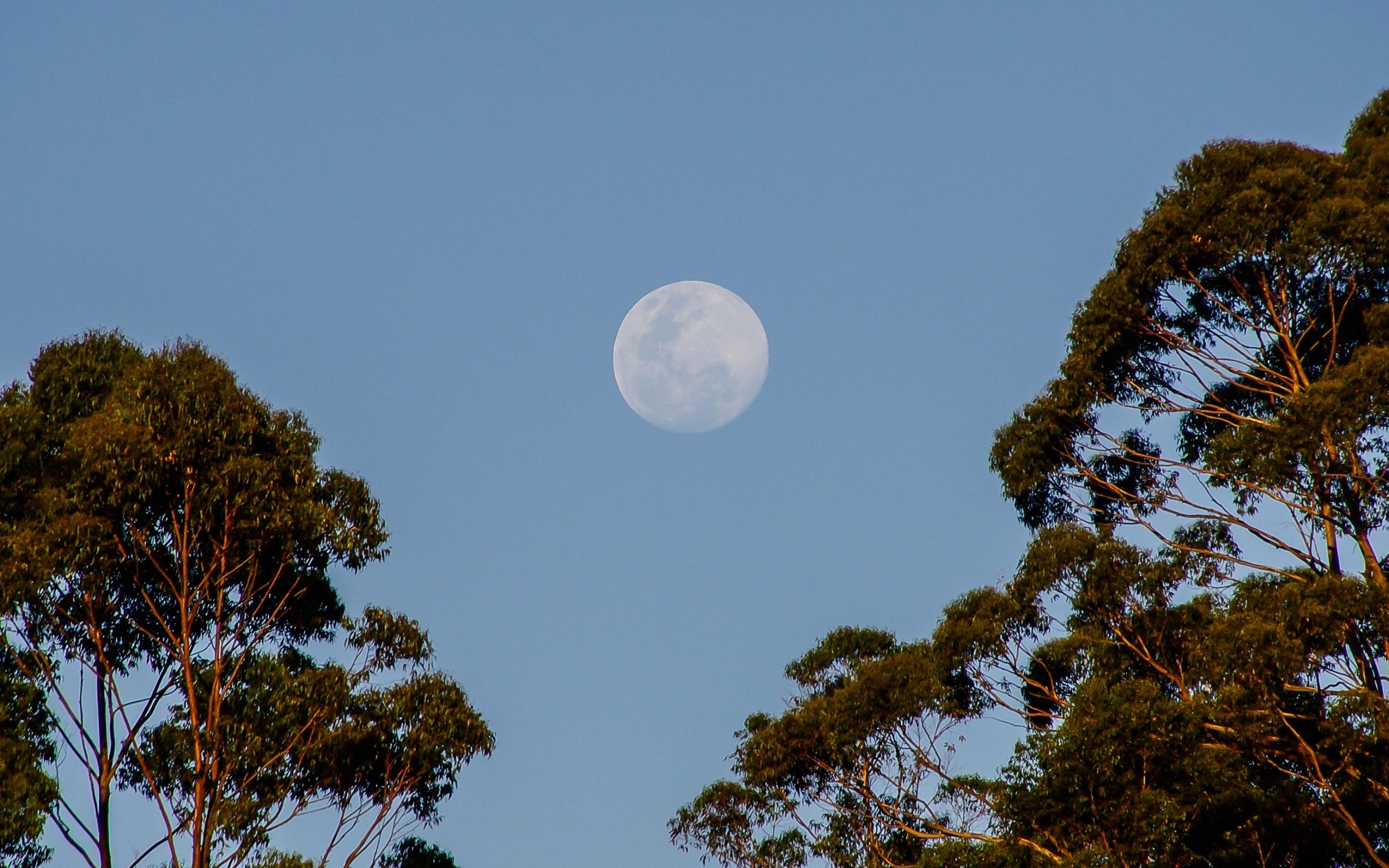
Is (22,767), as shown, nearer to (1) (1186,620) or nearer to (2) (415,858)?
(2) (415,858)

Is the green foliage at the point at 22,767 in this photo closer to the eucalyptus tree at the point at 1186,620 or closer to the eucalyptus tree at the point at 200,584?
the eucalyptus tree at the point at 200,584

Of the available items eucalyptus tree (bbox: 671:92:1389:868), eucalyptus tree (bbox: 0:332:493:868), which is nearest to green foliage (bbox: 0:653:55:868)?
eucalyptus tree (bbox: 0:332:493:868)

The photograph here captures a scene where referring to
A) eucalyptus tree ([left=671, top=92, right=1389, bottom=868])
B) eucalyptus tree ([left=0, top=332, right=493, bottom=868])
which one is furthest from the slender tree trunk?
eucalyptus tree ([left=671, top=92, right=1389, bottom=868])

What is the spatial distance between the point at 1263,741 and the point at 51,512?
16.0 m

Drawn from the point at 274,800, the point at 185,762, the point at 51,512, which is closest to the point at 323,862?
Answer: the point at 274,800

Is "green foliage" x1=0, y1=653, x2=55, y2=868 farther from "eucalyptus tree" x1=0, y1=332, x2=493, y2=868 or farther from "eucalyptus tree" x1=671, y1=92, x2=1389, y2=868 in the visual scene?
"eucalyptus tree" x1=671, y1=92, x2=1389, y2=868

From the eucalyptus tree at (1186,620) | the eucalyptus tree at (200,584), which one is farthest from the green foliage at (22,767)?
the eucalyptus tree at (1186,620)

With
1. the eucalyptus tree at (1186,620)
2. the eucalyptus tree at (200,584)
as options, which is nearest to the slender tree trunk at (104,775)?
the eucalyptus tree at (200,584)

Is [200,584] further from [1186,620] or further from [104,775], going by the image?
[1186,620]

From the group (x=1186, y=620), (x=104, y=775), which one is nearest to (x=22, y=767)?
(x=104, y=775)

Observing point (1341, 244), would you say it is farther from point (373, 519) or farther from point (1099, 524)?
point (373, 519)

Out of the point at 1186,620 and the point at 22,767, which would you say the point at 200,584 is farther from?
the point at 1186,620

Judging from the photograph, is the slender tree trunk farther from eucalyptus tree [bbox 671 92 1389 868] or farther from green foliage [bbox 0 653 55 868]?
eucalyptus tree [bbox 671 92 1389 868]

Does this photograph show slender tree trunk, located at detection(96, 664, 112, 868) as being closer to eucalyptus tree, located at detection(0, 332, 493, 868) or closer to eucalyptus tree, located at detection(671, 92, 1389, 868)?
eucalyptus tree, located at detection(0, 332, 493, 868)
